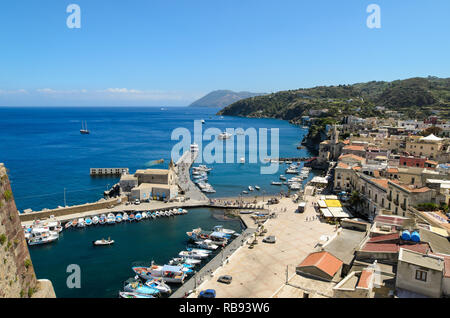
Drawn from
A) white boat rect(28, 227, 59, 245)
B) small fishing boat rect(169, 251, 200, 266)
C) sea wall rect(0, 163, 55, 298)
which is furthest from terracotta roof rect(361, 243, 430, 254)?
white boat rect(28, 227, 59, 245)

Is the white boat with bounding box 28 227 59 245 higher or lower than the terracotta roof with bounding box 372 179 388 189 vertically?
lower

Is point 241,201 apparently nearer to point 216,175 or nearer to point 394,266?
point 216,175

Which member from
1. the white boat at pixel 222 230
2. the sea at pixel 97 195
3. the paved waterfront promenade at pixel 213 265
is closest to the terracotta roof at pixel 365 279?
the paved waterfront promenade at pixel 213 265

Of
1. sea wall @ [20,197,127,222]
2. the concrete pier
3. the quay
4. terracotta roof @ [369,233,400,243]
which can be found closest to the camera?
terracotta roof @ [369,233,400,243]

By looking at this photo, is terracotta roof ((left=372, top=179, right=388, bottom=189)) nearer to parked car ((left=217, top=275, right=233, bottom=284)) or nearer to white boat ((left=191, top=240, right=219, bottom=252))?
white boat ((left=191, top=240, right=219, bottom=252))
